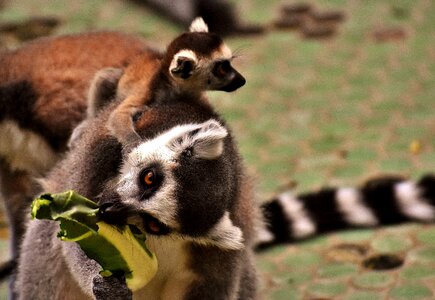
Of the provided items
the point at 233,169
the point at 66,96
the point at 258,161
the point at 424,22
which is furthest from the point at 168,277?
the point at 424,22

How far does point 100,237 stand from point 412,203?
2186 millimetres

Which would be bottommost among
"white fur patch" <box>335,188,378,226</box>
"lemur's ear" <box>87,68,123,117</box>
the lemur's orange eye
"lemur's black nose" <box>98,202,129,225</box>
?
"white fur patch" <box>335,188,378,226</box>

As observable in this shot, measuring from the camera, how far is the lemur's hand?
→ 11.0 ft

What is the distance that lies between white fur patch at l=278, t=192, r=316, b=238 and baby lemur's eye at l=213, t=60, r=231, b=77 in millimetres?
1162

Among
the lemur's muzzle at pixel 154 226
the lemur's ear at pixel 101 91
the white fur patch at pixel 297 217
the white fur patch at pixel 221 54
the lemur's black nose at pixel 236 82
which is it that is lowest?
the white fur patch at pixel 297 217

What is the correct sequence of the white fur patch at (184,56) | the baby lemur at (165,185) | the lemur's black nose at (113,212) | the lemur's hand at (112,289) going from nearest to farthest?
1. the lemur's black nose at (113,212)
2. the baby lemur at (165,185)
3. the lemur's hand at (112,289)
4. the white fur patch at (184,56)

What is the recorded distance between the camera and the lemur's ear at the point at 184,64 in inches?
154

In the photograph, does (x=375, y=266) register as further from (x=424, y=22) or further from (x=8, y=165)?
(x=424, y=22)

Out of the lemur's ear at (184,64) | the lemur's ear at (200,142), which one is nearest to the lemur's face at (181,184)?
the lemur's ear at (200,142)

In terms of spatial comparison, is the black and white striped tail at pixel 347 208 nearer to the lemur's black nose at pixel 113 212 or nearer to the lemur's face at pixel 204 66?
the lemur's face at pixel 204 66

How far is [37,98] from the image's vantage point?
179 inches

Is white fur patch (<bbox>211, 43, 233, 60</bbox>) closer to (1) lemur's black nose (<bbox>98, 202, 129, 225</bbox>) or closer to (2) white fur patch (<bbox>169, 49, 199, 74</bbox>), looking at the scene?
(2) white fur patch (<bbox>169, 49, 199, 74</bbox>)

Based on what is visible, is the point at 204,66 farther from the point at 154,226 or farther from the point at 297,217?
the point at 297,217

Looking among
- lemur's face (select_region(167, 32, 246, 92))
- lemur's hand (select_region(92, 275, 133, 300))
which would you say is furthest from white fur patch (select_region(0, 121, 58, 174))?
lemur's hand (select_region(92, 275, 133, 300))
